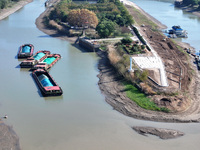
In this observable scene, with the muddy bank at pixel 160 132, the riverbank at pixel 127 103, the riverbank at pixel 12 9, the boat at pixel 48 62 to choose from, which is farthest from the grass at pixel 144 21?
the muddy bank at pixel 160 132

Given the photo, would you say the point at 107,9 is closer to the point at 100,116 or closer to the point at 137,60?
the point at 137,60

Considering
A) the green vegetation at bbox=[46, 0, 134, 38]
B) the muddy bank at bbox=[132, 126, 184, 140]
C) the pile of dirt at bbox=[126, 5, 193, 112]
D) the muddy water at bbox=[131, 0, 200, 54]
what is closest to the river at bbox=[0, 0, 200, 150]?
the muddy bank at bbox=[132, 126, 184, 140]

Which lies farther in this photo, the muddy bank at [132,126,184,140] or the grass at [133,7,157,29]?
the grass at [133,7,157,29]

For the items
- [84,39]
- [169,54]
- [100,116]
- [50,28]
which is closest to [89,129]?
[100,116]

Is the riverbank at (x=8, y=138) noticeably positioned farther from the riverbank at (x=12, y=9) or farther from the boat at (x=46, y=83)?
the riverbank at (x=12, y=9)

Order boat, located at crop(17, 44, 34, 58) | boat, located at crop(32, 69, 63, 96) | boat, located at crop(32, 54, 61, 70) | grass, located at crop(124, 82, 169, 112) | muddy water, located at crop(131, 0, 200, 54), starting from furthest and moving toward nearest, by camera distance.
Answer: muddy water, located at crop(131, 0, 200, 54), boat, located at crop(17, 44, 34, 58), boat, located at crop(32, 54, 61, 70), boat, located at crop(32, 69, 63, 96), grass, located at crop(124, 82, 169, 112)

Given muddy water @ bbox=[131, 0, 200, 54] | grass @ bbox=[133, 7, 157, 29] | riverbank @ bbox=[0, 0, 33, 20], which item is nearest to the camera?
muddy water @ bbox=[131, 0, 200, 54]

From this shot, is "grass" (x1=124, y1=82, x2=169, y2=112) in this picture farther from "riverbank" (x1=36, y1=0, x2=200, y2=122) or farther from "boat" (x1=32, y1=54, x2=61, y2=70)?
"boat" (x1=32, y1=54, x2=61, y2=70)

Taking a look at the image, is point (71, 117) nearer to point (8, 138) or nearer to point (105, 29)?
point (8, 138)
